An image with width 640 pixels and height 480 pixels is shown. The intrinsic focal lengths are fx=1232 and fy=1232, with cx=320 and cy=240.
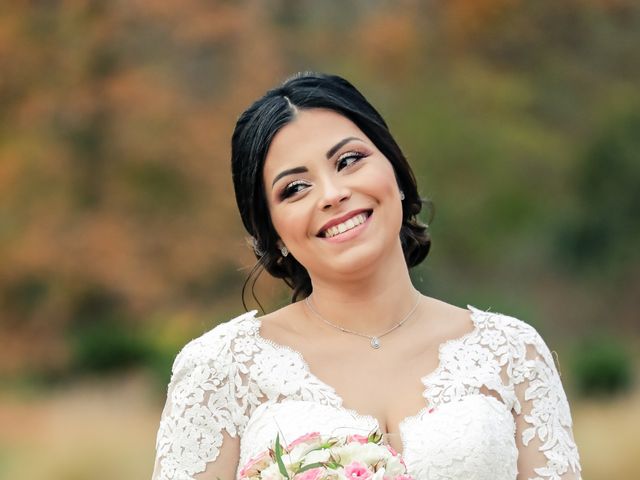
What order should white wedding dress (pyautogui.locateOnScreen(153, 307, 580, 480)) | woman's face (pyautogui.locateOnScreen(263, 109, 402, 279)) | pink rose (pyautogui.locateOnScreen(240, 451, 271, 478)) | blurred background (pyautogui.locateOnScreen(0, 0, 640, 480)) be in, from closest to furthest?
pink rose (pyautogui.locateOnScreen(240, 451, 271, 478)), white wedding dress (pyautogui.locateOnScreen(153, 307, 580, 480)), woman's face (pyautogui.locateOnScreen(263, 109, 402, 279)), blurred background (pyautogui.locateOnScreen(0, 0, 640, 480))

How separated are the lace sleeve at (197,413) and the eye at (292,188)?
0.48m

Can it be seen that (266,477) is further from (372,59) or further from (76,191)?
(372,59)

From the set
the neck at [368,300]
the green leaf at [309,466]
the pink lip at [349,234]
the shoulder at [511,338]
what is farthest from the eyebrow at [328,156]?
the green leaf at [309,466]

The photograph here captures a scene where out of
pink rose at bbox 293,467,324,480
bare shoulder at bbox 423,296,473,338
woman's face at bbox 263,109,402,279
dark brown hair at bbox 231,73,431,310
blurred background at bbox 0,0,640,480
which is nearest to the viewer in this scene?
pink rose at bbox 293,467,324,480

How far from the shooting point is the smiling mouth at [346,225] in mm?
3609

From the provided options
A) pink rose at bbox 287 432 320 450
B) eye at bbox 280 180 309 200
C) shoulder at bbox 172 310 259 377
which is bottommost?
pink rose at bbox 287 432 320 450

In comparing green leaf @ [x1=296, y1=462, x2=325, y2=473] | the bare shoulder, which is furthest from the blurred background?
green leaf @ [x1=296, y1=462, x2=325, y2=473]

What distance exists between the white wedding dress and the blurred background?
7.79 meters

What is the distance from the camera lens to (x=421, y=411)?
363 cm

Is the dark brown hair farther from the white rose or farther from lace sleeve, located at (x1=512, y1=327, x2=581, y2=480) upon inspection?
the white rose

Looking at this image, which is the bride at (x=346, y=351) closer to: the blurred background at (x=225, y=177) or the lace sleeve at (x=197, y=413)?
the lace sleeve at (x=197, y=413)

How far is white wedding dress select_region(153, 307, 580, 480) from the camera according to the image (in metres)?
3.52

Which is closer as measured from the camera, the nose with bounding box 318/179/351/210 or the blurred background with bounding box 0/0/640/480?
the nose with bounding box 318/179/351/210

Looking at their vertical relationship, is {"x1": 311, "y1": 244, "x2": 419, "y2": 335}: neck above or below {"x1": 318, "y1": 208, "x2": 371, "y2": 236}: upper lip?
below
